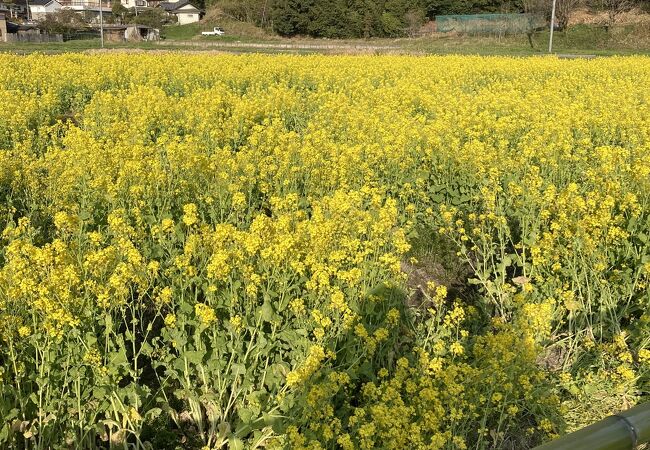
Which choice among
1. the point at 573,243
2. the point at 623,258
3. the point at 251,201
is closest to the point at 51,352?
the point at 251,201

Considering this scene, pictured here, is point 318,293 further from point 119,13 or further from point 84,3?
point 84,3

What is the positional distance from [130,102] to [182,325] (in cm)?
691

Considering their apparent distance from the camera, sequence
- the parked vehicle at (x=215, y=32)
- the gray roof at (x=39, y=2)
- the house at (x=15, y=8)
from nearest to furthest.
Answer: the parked vehicle at (x=215, y=32) → the house at (x=15, y=8) → the gray roof at (x=39, y=2)

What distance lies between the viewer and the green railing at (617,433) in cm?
138

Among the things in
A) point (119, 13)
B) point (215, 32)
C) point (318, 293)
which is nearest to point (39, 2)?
point (119, 13)

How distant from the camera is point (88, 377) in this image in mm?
2955

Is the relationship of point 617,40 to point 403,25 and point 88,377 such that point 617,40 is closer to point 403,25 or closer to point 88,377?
point 403,25

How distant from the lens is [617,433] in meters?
1.42

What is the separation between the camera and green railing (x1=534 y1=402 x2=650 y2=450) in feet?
4.52

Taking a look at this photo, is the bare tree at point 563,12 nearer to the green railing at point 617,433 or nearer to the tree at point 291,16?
the tree at point 291,16

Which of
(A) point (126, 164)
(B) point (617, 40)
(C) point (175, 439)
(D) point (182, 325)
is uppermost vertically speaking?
(B) point (617, 40)

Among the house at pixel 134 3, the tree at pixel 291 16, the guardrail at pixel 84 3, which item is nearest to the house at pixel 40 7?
the guardrail at pixel 84 3

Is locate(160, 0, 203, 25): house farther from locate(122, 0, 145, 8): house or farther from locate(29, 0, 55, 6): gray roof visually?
locate(29, 0, 55, 6): gray roof

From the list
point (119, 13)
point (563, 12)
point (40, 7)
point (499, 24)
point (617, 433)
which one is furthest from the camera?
point (40, 7)
